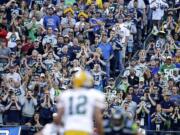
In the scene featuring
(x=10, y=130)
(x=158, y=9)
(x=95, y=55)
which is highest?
(x=158, y=9)

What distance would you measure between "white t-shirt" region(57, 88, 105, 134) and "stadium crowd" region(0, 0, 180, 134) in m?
8.59

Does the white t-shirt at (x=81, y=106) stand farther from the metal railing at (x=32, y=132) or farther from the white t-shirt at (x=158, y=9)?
the white t-shirt at (x=158, y=9)

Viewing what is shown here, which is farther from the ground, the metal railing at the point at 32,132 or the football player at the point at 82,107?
the football player at the point at 82,107

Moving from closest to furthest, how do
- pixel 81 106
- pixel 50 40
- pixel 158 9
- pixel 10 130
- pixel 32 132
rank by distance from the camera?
pixel 81 106, pixel 10 130, pixel 32 132, pixel 50 40, pixel 158 9

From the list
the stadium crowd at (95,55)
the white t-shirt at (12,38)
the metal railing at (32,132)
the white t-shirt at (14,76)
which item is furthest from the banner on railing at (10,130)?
the white t-shirt at (12,38)

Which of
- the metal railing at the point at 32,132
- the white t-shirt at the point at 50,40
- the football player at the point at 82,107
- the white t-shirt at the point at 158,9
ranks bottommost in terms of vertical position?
the metal railing at the point at 32,132

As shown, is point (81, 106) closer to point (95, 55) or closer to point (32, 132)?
point (32, 132)

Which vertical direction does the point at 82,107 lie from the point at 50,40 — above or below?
below

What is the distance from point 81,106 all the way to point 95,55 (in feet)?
40.5

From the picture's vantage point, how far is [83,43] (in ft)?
95.0

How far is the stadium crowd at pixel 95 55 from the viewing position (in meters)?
26.4

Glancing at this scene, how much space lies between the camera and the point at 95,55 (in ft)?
92.5

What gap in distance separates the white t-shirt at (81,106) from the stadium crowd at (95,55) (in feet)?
28.2

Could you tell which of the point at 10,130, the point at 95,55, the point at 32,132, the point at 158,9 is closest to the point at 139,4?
→ the point at 158,9
